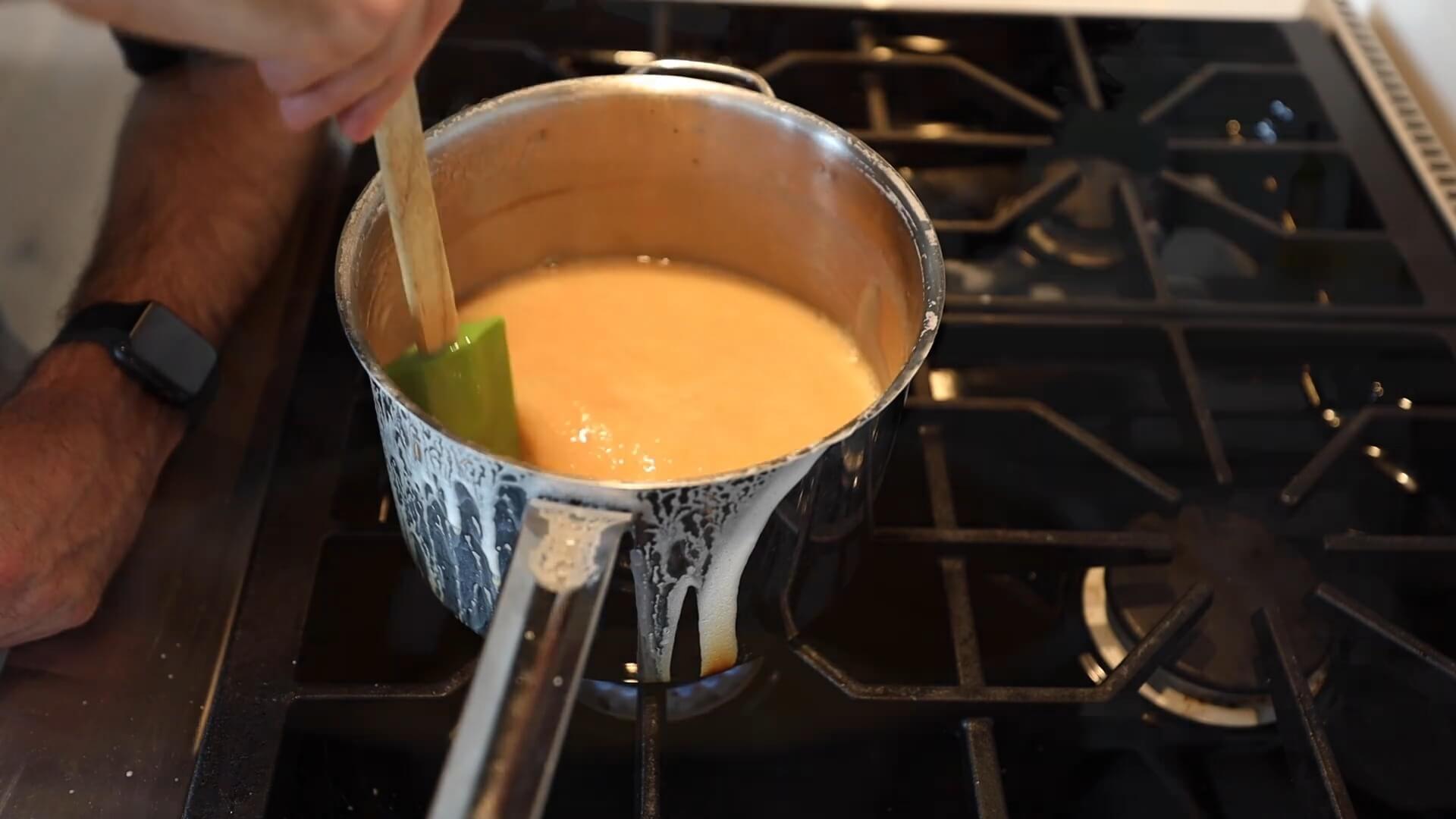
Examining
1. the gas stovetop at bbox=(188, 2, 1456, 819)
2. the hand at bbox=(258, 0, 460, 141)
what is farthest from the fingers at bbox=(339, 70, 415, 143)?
the gas stovetop at bbox=(188, 2, 1456, 819)

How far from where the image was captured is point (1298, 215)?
2.49 feet

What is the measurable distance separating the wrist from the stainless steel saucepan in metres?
0.12

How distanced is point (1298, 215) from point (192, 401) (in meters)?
0.68

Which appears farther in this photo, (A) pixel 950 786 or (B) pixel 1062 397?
(B) pixel 1062 397

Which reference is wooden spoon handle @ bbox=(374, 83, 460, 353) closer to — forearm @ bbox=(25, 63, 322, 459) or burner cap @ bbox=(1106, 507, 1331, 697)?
forearm @ bbox=(25, 63, 322, 459)

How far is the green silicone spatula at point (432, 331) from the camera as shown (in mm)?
443

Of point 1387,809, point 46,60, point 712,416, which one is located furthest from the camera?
point 46,60

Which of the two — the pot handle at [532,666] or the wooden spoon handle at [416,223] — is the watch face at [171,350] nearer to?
the wooden spoon handle at [416,223]

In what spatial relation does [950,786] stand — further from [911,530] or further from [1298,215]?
[1298,215]

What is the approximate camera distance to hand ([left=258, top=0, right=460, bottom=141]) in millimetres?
361

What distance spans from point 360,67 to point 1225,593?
457mm

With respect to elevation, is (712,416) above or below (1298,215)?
below

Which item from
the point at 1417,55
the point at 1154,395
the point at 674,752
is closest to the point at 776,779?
the point at 674,752

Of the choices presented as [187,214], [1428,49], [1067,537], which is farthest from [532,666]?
[1428,49]
